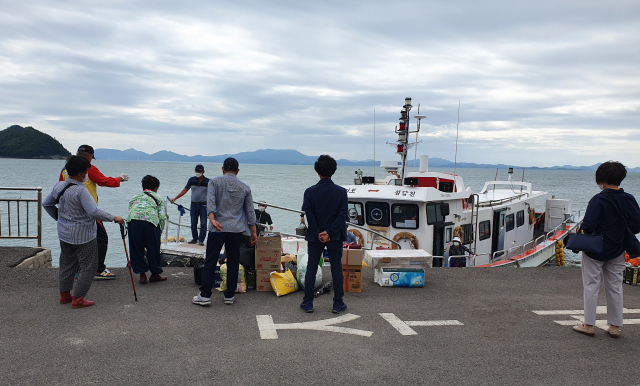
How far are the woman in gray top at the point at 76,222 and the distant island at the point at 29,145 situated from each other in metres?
174

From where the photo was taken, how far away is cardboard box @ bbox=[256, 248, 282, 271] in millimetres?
6430

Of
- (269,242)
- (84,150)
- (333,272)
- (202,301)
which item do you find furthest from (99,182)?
(333,272)

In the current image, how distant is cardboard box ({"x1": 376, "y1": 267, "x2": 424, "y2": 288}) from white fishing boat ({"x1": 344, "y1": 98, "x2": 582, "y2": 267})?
1.67m

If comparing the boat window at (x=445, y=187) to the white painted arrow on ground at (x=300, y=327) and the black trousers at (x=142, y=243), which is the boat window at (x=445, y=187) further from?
the black trousers at (x=142, y=243)

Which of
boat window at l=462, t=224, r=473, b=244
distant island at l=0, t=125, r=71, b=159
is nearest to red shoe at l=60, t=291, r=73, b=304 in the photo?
boat window at l=462, t=224, r=473, b=244

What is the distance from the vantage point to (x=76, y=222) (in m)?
5.24

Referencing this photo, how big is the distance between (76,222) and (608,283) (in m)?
5.94

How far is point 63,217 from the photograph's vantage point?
5.23 meters

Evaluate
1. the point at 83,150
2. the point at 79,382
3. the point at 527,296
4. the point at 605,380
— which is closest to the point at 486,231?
the point at 527,296

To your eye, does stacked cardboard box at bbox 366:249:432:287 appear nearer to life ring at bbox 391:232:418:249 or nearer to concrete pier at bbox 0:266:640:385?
concrete pier at bbox 0:266:640:385

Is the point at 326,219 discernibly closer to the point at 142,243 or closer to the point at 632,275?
the point at 142,243

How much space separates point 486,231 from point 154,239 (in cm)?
1024

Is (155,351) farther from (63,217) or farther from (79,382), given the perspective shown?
(63,217)

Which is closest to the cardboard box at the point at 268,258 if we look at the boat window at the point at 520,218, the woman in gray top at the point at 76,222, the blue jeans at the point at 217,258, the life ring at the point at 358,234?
the blue jeans at the point at 217,258
